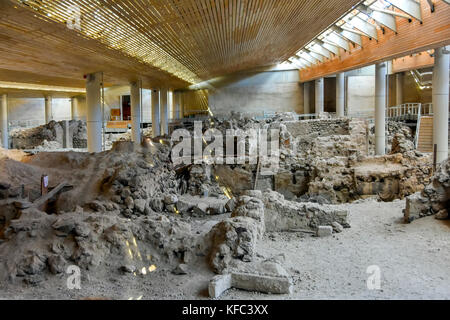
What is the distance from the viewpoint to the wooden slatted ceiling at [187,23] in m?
7.49

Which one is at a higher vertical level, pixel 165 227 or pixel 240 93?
pixel 240 93

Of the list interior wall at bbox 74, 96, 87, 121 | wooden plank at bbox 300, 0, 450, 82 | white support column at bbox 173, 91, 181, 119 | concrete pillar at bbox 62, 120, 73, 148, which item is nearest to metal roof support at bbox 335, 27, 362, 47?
wooden plank at bbox 300, 0, 450, 82

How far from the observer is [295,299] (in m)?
4.63

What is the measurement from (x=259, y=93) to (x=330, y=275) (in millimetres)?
25606

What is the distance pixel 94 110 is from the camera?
14.6m

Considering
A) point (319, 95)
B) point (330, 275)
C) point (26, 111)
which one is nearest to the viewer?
point (330, 275)

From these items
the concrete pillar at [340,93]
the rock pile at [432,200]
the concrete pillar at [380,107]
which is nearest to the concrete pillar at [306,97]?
the concrete pillar at [340,93]

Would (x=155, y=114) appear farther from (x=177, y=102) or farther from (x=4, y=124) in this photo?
(x=4, y=124)

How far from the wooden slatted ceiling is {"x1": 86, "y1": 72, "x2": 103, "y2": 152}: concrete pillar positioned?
256cm

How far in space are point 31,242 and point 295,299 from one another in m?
4.55

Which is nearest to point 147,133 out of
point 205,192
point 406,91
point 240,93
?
point 240,93

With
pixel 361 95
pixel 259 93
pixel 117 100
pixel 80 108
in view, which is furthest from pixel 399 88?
pixel 80 108

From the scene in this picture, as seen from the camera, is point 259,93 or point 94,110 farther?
point 259,93

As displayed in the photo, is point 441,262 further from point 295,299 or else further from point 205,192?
point 205,192
